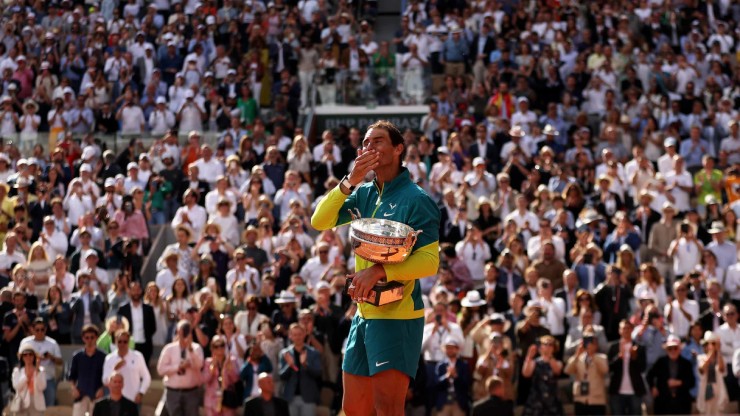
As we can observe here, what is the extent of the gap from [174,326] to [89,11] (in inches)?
502

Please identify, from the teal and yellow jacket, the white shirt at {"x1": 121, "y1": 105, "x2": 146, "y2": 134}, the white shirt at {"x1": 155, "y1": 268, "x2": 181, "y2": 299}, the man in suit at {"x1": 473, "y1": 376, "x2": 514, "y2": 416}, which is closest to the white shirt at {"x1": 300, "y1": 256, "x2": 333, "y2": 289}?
the white shirt at {"x1": 155, "y1": 268, "x2": 181, "y2": 299}

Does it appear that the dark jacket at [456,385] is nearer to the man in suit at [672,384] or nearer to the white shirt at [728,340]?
the man in suit at [672,384]

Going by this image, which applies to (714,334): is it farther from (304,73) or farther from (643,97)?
(304,73)

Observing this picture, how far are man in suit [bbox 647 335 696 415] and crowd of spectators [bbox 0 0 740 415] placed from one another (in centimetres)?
2

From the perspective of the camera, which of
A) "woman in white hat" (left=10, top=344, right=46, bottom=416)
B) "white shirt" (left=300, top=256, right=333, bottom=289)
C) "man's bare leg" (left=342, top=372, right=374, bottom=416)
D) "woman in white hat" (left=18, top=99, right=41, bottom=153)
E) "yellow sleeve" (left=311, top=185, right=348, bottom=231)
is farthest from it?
"woman in white hat" (left=18, top=99, right=41, bottom=153)

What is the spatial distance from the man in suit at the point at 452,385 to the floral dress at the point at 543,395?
700mm

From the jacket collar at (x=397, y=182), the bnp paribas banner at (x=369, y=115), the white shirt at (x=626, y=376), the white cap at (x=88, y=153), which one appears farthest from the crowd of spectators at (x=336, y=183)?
the jacket collar at (x=397, y=182)

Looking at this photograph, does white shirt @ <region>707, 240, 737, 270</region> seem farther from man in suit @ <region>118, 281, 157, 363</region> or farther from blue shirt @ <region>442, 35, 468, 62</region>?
blue shirt @ <region>442, 35, 468, 62</region>

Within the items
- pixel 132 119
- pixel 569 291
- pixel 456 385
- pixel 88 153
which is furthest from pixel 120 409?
pixel 132 119

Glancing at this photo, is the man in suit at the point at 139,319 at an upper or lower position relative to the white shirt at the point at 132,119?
lower

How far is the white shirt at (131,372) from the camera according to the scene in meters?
14.5

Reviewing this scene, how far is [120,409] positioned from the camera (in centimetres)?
1427

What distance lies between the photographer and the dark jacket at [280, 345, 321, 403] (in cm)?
1460

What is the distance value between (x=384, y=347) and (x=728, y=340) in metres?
10.00
